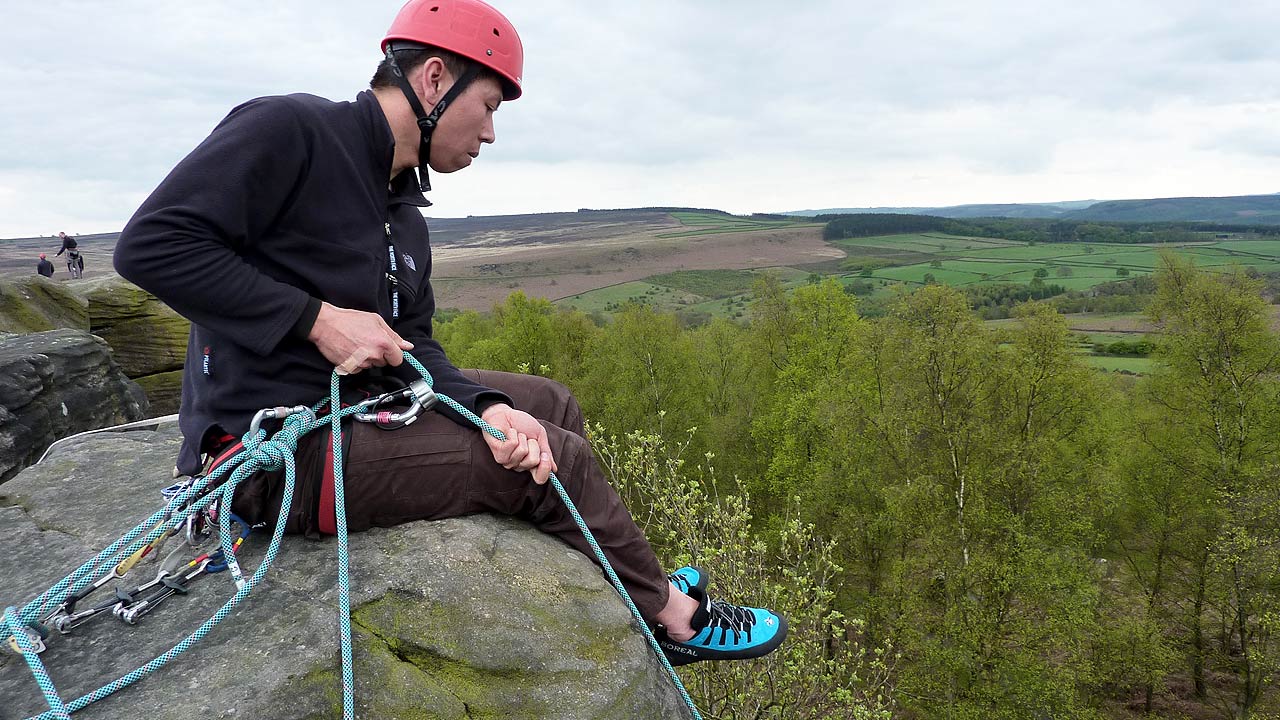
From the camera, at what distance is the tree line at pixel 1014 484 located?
A: 19344mm

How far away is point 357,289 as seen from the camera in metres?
3.19

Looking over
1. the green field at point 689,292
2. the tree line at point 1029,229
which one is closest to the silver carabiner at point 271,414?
the green field at point 689,292

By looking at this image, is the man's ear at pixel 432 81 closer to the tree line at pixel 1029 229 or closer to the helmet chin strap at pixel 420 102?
the helmet chin strap at pixel 420 102

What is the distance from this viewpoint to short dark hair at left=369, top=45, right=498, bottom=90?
10.7 feet

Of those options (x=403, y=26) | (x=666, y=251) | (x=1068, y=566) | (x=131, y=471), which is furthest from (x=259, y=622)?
(x=666, y=251)

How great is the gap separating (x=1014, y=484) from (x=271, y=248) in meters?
21.6

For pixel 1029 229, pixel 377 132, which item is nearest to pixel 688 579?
pixel 377 132

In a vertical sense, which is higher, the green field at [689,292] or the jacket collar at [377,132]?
the jacket collar at [377,132]

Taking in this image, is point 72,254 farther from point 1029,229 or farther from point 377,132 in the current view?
point 1029,229

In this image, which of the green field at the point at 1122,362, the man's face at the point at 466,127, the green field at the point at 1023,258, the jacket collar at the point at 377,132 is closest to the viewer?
the jacket collar at the point at 377,132

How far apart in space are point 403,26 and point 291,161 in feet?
2.98

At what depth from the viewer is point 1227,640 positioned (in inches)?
997

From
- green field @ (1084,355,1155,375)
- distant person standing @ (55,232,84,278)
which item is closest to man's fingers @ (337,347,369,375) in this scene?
distant person standing @ (55,232,84,278)

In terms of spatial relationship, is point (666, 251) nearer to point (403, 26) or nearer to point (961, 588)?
point (961, 588)
